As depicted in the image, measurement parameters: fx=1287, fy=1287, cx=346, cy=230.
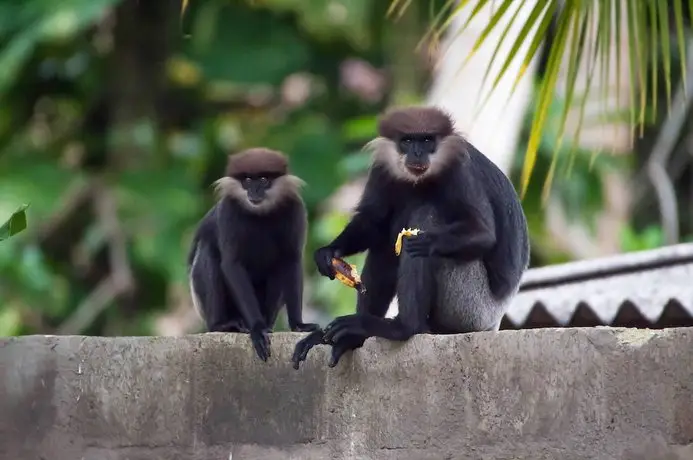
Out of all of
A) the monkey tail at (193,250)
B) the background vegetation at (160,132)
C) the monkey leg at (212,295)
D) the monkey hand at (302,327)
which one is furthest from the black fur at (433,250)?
the background vegetation at (160,132)

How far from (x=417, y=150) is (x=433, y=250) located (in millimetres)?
421

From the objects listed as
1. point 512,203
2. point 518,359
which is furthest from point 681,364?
point 512,203

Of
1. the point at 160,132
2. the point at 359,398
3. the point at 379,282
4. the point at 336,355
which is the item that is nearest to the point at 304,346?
the point at 336,355

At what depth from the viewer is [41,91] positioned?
34.8ft

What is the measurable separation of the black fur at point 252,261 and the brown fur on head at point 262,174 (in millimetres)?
21

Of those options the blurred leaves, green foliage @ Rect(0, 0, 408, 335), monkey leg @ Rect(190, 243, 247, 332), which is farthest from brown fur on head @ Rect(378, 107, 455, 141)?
the blurred leaves

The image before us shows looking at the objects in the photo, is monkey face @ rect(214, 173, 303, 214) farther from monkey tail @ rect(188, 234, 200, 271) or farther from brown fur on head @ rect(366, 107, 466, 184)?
brown fur on head @ rect(366, 107, 466, 184)

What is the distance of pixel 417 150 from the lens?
13.4 ft

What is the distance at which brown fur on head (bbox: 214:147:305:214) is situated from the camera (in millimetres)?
4992

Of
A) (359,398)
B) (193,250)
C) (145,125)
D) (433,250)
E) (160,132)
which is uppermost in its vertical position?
(433,250)

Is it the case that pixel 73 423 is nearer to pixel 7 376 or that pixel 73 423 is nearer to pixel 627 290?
pixel 7 376

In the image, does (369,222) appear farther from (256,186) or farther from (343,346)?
(256,186)

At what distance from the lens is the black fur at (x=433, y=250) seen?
3.73m

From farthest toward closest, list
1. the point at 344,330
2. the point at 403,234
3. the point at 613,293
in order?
the point at 613,293, the point at 403,234, the point at 344,330
